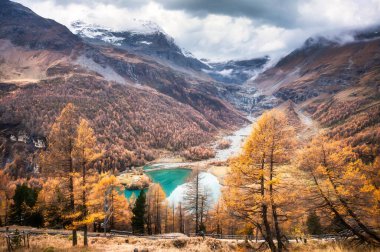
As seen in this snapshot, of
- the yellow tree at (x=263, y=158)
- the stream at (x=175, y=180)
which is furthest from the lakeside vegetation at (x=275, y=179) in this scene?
the stream at (x=175, y=180)

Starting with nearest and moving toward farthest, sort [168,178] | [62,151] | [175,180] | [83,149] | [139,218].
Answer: [62,151]
[83,149]
[139,218]
[175,180]
[168,178]

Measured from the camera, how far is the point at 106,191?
5300 centimetres

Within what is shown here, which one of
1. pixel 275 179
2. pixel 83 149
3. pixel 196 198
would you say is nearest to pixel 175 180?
pixel 196 198

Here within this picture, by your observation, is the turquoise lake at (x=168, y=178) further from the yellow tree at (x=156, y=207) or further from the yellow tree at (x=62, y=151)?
the yellow tree at (x=62, y=151)

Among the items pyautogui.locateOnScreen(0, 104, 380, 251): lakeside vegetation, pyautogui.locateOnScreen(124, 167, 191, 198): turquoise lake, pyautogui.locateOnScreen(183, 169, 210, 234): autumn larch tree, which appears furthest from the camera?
pyautogui.locateOnScreen(124, 167, 191, 198): turquoise lake

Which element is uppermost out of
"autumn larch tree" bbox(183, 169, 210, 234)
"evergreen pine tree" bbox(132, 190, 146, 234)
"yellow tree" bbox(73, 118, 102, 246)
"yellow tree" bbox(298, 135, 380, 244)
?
"yellow tree" bbox(73, 118, 102, 246)

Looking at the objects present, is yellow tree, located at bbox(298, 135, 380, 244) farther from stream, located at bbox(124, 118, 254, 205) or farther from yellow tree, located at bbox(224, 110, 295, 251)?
stream, located at bbox(124, 118, 254, 205)

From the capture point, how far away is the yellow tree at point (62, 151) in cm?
2538

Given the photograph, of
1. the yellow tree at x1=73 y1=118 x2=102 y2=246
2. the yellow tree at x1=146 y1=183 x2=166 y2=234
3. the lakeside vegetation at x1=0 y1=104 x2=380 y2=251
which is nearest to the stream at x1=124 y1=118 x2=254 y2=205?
the yellow tree at x1=146 y1=183 x2=166 y2=234

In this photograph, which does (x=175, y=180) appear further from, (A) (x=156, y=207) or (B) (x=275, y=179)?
(B) (x=275, y=179)

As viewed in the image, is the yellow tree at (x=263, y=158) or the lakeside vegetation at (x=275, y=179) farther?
the lakeside vegetation at (x=275, y=179)

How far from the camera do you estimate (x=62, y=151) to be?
25.6 m

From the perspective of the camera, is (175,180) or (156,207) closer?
(156,207)

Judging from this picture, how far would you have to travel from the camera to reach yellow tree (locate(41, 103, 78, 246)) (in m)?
25.4
